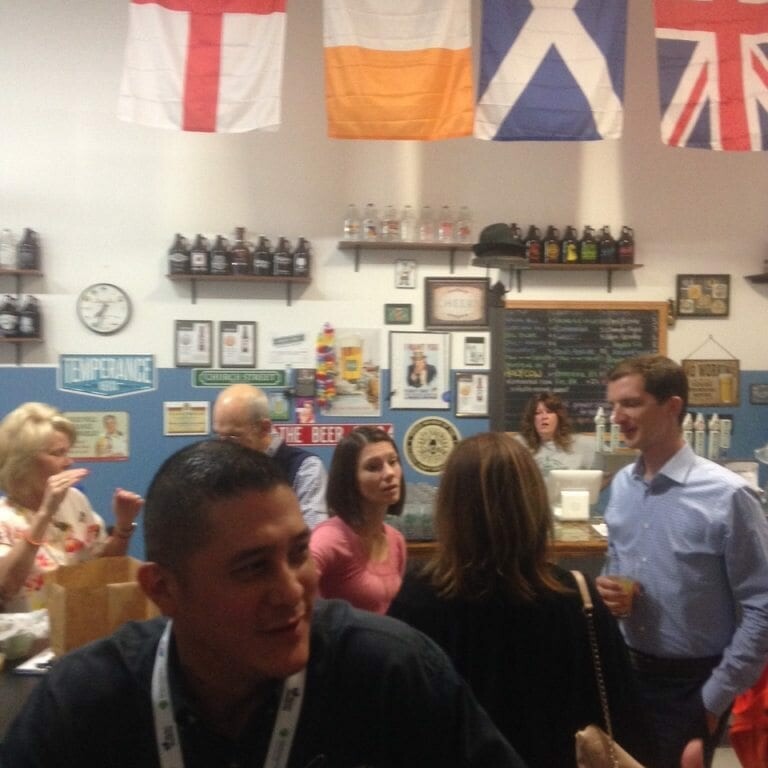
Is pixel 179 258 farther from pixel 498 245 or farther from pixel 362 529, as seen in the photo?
pixel 362 529

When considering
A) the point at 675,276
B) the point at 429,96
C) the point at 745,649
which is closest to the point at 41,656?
the point at 745,649

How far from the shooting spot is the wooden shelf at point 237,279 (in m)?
5.25

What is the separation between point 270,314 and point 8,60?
2.44m

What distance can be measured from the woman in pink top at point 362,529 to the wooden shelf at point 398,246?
10.2 feet

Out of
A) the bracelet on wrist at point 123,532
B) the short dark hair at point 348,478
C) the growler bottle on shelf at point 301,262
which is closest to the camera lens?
the short dark hair at point 348,478

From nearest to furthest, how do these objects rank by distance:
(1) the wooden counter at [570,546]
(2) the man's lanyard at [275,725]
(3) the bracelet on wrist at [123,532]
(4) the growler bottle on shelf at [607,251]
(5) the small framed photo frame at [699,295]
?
(2) the man's lanyard at [275,725] → (3) the bracelet on wrist at [123,532] → (1) the wooden counter at [570,546] → (4) the growler bottle on shelf at [607,251] → (5) the small framed photo frame at [699,295]

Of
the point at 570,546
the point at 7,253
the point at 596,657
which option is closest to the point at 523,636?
the point at 596,657

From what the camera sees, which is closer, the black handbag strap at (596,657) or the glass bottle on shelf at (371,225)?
the black handbag strap at (596,657)

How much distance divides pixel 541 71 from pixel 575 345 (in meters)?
2.18

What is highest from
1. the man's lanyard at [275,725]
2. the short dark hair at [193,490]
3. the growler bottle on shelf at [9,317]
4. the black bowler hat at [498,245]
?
the black bowler hat at [498,245]

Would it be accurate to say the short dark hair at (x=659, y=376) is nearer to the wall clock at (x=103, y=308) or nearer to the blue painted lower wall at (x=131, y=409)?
the blue painted lower wall at (x=131, y=409)

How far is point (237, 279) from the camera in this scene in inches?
209

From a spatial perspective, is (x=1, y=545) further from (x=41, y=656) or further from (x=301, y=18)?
(x=301, y=18)

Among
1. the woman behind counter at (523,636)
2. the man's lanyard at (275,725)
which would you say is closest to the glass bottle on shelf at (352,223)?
the woman behind counter at (523,636)
